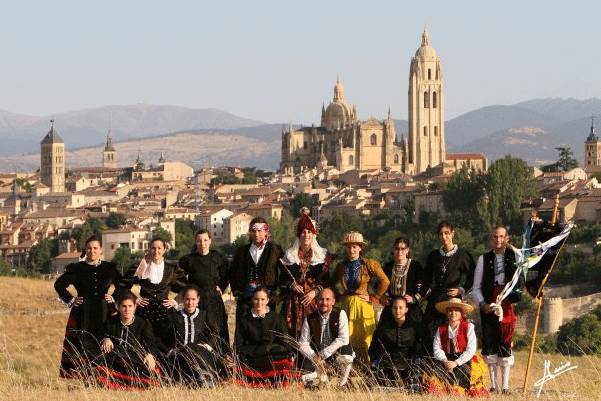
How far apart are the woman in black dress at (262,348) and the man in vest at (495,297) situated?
60.2 inches

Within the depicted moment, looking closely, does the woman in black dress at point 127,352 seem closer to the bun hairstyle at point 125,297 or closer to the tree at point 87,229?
the bun hairstyle at point 125,297

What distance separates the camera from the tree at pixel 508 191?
74125 mm

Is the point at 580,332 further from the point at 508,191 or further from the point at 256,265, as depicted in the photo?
the point at 508,191

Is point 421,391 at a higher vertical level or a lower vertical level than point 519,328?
higher

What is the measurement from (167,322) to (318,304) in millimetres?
1155

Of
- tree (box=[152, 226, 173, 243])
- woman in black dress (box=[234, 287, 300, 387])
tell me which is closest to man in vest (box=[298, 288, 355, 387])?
woman in black dress (box=[234, 287, 300, 387])

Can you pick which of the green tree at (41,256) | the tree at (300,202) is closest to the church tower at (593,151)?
the tree at (300,202)

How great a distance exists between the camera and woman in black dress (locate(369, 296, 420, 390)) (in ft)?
42.2

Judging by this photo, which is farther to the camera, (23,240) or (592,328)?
(23,240)

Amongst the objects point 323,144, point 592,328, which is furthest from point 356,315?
point 323,144

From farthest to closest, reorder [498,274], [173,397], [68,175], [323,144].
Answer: [68,175], [323,144], [498,274], [173,397]

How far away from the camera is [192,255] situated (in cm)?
1393

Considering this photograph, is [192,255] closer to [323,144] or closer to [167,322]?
[167,322]

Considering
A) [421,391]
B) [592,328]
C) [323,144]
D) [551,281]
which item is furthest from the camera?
[323,144]
